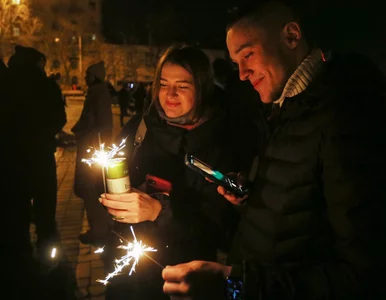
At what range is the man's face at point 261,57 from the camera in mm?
1746

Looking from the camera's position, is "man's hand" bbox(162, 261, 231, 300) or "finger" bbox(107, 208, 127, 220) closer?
"man's hand" bbox(162, 261, 231, 300)

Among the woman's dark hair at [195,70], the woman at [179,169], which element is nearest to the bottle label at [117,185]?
the woman at [179,169]

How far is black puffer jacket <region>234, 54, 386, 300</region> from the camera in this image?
1244 mm

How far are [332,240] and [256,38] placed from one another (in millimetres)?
992

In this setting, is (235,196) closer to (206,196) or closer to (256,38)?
(206,196)

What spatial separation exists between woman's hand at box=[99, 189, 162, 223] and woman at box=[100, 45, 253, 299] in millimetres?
16

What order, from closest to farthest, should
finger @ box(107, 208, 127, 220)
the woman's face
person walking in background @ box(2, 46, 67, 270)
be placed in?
finger @ box(107, 208, 127, 220) < the woman's face < person walking in background @ box(2, 46, 67, 270)

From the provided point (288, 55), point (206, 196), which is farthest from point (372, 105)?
point (206, 196)

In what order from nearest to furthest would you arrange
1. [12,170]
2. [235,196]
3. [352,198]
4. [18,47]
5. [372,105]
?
[352,198], [372,105], [235,196], [12,170], [18,47]

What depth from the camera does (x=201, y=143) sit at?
2.65 m

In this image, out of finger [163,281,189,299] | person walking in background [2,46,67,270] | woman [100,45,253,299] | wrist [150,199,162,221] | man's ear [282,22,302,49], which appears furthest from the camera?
person walking in background [2,46,67,270]

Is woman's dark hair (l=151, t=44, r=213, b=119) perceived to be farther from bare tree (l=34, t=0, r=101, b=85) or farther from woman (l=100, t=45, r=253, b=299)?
bare tree (l=34, t=0, r=101, b=85)

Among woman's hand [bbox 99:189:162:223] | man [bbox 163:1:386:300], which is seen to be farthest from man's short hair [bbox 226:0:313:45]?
woman's hand [bbox 99:189:162:223]

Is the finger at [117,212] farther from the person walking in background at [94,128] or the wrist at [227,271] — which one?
the person walking in background at [94,128]
